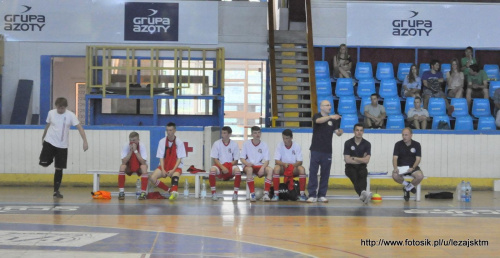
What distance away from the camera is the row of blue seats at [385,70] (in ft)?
78.4

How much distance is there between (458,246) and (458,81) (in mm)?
13445

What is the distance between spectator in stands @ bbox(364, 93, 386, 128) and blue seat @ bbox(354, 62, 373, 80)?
2.42 m

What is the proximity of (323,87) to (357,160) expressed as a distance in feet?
22.4

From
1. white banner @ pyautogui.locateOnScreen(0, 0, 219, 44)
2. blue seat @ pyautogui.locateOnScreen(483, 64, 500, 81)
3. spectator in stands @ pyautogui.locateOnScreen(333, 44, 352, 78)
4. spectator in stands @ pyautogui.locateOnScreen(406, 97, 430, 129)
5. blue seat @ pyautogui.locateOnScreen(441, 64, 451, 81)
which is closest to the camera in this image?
spectator in stands @ pyautogui.locateOnScreen(406, 97, 430, 129)

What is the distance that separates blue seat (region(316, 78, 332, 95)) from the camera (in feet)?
76.1

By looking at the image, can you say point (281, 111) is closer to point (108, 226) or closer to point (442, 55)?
point (442, 55)

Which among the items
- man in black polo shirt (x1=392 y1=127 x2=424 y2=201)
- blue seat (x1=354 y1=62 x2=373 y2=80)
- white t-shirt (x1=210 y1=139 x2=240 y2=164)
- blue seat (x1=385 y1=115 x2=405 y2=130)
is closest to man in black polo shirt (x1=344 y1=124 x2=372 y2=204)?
man in black polo shirt (x1=392 y1=127 x2=424 y2=201)

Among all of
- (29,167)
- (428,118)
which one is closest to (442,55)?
(428,118)

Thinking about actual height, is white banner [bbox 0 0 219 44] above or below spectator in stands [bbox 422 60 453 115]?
above

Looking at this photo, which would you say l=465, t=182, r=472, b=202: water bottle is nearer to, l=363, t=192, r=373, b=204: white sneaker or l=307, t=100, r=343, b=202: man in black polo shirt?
l=363, t=192, r=373, b=204: white sneaker

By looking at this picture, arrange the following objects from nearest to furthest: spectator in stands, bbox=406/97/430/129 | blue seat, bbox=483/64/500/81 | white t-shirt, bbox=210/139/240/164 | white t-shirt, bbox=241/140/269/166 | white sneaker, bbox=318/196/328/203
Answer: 1. white sneaker, bbox=318/196/328/203
2. white t-shirt, bbox=241/140/269/166
3. white t-shirt, bbox=210/139/240/164
4. spectator in stands, bbox=406/97/430/129
5. blue seat, bbox=483/64/500/81

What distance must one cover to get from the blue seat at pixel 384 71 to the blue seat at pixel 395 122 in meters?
2.12

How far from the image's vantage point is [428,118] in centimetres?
2167

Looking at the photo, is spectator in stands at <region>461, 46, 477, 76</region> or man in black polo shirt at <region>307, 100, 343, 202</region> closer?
man in black polo shirt at <region>307, 100, 343, 202</region>
